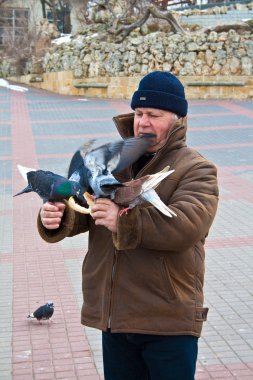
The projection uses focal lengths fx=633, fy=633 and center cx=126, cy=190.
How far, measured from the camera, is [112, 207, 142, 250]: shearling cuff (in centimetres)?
239

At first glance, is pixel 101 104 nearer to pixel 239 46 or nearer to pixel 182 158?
pixel 239 46

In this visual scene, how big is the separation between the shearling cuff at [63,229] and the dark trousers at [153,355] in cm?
47

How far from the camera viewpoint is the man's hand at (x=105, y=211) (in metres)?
2.34

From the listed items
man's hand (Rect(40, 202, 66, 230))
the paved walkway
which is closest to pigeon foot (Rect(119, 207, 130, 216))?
man's hand (Rect(40, 202, 66, 230))

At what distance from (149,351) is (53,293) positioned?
358cm

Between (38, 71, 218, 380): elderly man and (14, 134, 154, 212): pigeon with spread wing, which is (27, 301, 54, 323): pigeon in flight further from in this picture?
(14, 134, 154, 212): pigeon with spread wing

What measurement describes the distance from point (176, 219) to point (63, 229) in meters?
0.54

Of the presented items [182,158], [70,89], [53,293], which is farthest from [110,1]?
[182,158]

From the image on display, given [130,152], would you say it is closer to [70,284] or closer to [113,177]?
[113,177]

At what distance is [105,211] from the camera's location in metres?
2.35

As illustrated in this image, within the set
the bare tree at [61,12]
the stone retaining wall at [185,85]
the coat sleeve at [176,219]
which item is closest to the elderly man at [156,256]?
the coat sleeve at [176,219]

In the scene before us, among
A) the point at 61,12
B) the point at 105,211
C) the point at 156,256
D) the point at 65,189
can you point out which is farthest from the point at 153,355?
the point at 61,12

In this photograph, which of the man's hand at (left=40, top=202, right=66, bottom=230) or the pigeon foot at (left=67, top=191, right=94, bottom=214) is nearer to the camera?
the pigeon foot at (left=67, top=191, right=94, bottom=214)

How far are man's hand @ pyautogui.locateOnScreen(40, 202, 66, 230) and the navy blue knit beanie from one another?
0.59 meters
